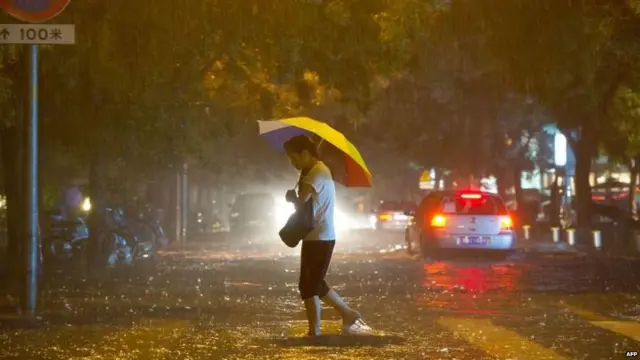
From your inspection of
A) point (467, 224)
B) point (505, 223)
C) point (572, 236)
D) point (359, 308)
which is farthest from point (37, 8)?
point (572, 236)

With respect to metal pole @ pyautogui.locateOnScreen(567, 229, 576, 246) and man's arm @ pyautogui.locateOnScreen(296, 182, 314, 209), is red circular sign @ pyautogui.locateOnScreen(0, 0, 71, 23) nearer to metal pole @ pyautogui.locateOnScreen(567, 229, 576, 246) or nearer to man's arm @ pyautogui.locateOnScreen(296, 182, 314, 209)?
man's arm @ pyautogui.locateOnScreen(296, 182, 314, 209)

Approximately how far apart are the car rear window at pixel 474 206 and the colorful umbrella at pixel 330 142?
12.2 m

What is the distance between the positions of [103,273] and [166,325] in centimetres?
864

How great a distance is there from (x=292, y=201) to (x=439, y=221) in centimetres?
1399

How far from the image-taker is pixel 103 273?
2023cm

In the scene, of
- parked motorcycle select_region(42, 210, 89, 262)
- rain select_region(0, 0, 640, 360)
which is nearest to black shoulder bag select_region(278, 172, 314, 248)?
rain select_region(0, 0, 640, 360)

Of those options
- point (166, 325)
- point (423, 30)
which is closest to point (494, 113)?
point (423, 30)

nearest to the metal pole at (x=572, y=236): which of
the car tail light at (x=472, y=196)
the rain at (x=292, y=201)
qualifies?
the rain at (x=292, y=201)

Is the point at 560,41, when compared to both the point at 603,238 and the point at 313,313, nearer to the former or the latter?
the point at 313,313

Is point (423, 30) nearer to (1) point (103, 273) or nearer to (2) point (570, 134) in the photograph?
(1) point (103, 273)

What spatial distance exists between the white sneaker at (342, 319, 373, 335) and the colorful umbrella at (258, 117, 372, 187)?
1.64m

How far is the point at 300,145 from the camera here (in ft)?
35.7

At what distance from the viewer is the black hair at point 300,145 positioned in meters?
10.8

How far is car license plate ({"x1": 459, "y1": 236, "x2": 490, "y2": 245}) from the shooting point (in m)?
24.0
